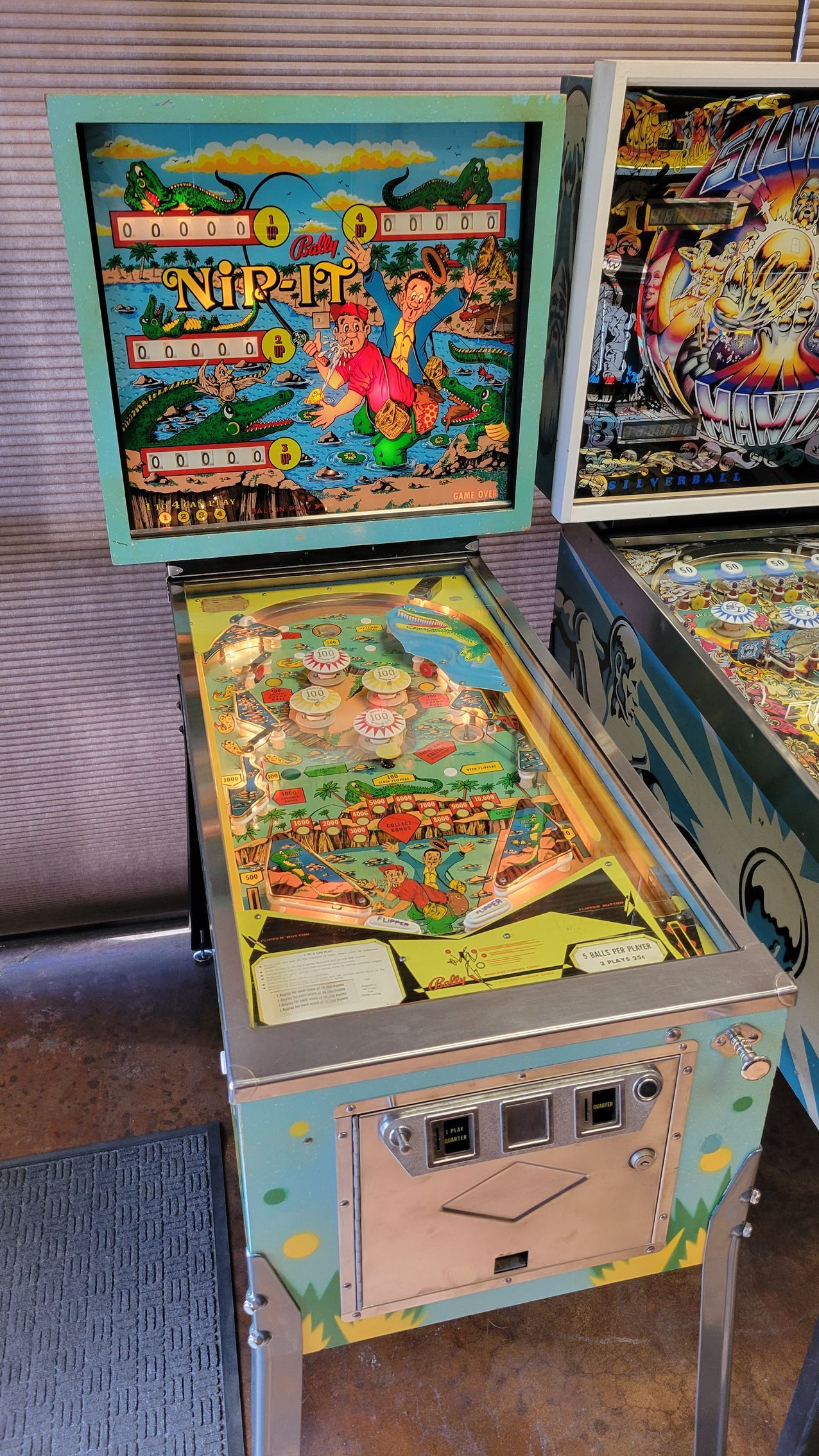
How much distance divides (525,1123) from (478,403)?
1.10 meters

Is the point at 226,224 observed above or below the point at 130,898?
above

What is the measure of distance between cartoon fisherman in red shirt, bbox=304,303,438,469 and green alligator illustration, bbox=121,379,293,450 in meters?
0.07

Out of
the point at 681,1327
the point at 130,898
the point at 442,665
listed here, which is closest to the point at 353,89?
the point at 442,665

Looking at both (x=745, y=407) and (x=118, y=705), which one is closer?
(x=745, y=407)

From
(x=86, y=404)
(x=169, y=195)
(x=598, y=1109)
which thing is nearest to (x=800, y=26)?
(x=169, y=195)

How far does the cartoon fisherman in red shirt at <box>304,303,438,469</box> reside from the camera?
5.34 feet

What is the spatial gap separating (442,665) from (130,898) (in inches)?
46.3

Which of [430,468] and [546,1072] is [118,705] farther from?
[546,1072]

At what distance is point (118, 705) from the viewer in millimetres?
→ 2262

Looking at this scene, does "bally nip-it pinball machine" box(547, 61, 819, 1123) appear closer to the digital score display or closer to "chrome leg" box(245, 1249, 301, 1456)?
the digital score display

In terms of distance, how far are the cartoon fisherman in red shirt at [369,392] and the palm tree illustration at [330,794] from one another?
0.58m

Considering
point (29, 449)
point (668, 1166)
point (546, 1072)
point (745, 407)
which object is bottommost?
point (668, 1166)

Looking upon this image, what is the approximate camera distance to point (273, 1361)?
1.18 metres

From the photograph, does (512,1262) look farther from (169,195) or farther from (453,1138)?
(169,195)
